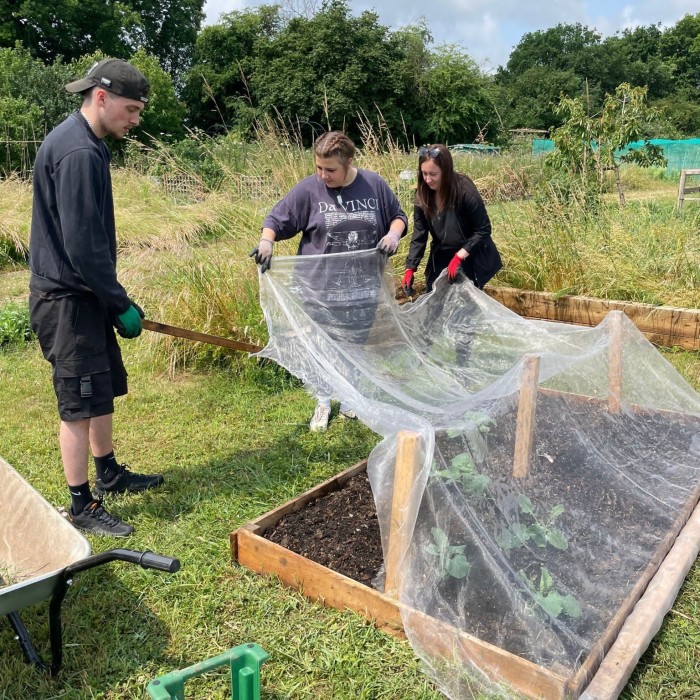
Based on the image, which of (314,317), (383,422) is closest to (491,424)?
(383,422)

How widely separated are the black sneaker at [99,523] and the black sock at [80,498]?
1cm

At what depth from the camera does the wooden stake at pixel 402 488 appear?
6.33ft

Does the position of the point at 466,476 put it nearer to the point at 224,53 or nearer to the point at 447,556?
the point at 447,556

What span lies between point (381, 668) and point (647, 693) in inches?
30.2

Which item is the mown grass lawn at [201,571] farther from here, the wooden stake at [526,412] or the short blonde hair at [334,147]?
the short blonde hair at [334,147]

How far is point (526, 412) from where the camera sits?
2.54 meters

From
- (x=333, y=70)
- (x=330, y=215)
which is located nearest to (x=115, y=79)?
(x=330, y=215)

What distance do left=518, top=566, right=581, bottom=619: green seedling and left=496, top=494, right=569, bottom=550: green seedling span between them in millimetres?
103

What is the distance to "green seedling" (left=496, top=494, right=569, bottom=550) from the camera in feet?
6.73

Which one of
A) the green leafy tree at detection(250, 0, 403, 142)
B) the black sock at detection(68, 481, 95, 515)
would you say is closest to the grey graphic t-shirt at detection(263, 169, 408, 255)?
the black sock at detection(68, 481, 95, 515)

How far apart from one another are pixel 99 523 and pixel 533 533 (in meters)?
1.75

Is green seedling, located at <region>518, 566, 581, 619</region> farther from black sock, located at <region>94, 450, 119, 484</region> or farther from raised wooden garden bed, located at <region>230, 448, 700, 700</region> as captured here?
black sock, located at <region>94, 450, 119, 484</region>

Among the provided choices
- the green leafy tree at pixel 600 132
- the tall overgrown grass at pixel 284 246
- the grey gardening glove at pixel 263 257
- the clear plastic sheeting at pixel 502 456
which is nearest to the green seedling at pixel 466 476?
the clear plastic sheeting at pixel 502 456

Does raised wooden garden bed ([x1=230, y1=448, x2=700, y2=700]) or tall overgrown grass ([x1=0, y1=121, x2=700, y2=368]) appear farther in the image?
tall overgrown grass ([x1=0, y1=121, x2=700, y2=368])
